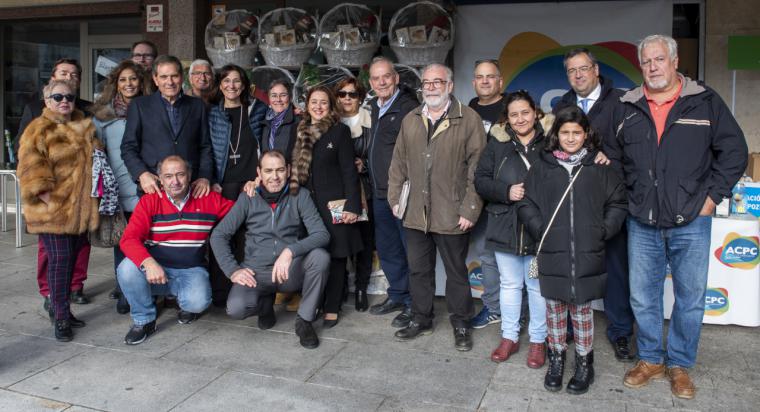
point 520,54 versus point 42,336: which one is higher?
point 520,54

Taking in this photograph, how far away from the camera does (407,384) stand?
364cm

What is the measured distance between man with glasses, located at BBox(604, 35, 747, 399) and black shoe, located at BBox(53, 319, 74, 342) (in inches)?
129

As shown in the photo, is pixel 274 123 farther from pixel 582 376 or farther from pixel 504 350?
pixel 582 376

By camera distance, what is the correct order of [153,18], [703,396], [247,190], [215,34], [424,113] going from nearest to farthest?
[703,396] → [424,113] → [247,190] → [215,34] → [153,18]

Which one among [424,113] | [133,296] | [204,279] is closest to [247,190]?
[204,279]

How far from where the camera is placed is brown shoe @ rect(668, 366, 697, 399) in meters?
3.43

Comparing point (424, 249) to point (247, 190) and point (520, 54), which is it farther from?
point (520, 54)

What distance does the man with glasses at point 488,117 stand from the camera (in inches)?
169

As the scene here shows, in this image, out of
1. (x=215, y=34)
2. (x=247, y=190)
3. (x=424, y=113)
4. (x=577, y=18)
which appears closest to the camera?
(x=424, y=113)

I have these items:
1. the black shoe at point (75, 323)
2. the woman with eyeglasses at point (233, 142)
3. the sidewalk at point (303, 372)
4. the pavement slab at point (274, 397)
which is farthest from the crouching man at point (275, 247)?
the black shoe at point (75, 323)

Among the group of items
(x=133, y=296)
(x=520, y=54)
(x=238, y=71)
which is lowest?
(x=133, y=296)

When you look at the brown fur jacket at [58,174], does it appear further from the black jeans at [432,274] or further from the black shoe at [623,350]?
the black shoe at [623,350]

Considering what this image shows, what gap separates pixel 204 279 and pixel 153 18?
440 cm

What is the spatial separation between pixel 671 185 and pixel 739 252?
59.1 inches
